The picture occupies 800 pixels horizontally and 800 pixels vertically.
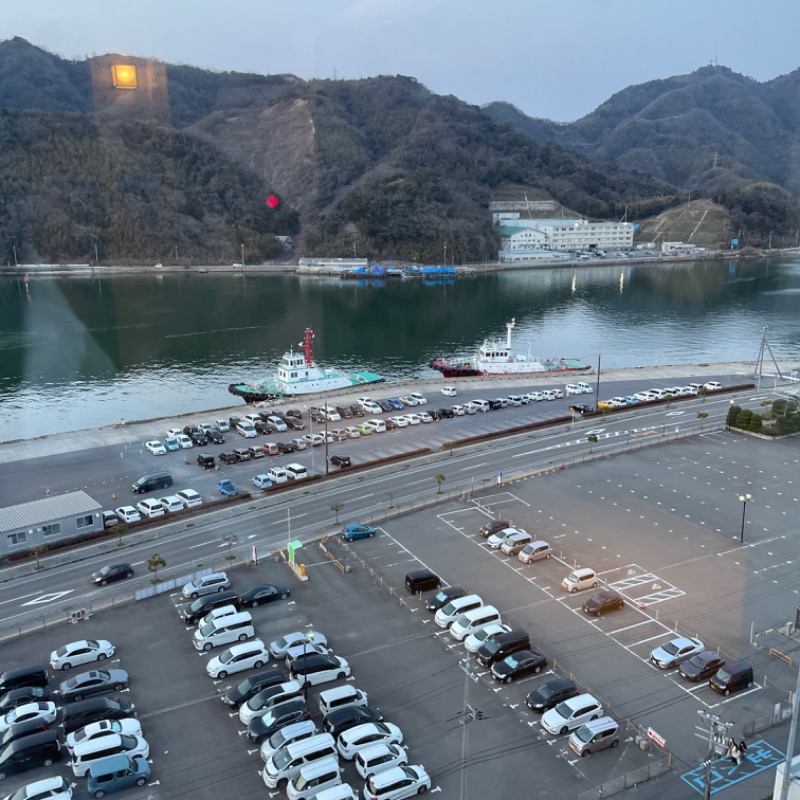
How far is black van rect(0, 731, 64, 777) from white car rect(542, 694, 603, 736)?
10.6 meters

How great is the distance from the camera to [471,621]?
64.3 feet

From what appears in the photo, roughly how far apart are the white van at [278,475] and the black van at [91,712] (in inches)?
625

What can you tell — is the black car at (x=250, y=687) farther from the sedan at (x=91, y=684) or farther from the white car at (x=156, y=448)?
the white car at (x=156, y=448)

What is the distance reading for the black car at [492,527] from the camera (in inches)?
1017

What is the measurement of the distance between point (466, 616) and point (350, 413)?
25.2 meters

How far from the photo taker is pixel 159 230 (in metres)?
158

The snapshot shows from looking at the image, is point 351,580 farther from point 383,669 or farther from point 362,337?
point 362,337

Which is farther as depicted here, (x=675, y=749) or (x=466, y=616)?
(x=466, y=616)

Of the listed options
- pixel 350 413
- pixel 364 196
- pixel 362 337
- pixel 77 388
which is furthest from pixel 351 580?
pixel 364 196

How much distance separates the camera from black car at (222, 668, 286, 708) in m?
16.8

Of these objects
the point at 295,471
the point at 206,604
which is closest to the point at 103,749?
the point at 206,604

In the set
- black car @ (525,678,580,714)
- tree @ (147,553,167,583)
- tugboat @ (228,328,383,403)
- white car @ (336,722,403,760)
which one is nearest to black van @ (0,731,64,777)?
white car @ (336,722,403,760)

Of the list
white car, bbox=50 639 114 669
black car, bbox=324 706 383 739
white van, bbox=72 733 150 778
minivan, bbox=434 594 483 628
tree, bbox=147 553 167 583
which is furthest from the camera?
tree, bbox=147 553 167 583

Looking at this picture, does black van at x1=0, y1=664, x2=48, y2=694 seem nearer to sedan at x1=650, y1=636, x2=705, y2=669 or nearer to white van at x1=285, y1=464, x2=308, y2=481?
sedan at x1=650, y1=636, x2=705, y2=669
